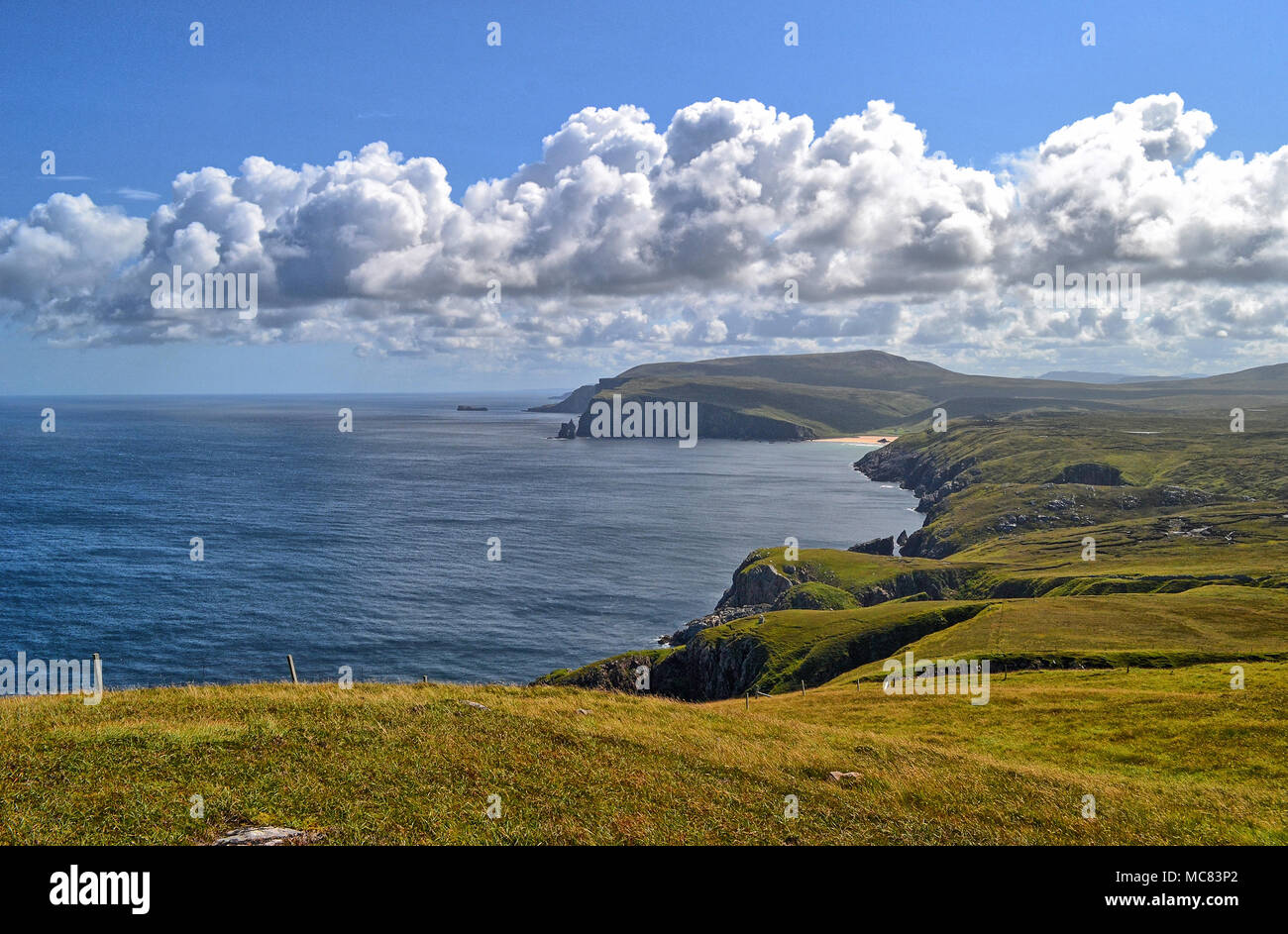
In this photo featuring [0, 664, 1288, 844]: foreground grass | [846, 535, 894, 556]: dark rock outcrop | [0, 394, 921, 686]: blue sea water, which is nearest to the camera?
[0, 664, 1288, 844]: foreground grass

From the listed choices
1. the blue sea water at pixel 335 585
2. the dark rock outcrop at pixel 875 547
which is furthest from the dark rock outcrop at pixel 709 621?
the dark rock outcrop at pixel 875 547

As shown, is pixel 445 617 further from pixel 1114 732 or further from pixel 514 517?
pixel 1114 732

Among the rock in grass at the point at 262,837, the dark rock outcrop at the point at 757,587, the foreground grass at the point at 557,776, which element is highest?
the rock in grass at the point at 262,837

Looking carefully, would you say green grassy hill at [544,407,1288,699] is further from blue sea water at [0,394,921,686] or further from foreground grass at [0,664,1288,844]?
foreground grass at [0,664,1288,844]

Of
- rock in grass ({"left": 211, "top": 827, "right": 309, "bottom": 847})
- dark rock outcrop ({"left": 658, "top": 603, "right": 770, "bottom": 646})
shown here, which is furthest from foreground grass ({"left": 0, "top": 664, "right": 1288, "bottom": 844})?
dark rock outcrop ({"left": 658, "top": 603, "right": 770, "bottom": 646})

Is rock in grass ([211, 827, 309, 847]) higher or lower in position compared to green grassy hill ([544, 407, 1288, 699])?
higher

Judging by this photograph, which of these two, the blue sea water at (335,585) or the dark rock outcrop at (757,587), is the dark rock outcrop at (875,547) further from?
the dark rock outcrop at (757,587)

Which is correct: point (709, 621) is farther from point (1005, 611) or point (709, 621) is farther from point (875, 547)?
point (875, 547)
